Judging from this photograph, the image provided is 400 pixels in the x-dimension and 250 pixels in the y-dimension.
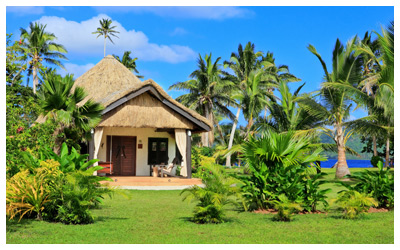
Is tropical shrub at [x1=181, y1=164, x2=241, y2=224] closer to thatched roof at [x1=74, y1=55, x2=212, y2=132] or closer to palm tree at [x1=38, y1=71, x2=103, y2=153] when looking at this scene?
palm tree at [x1=38, y1=71, x2=103, y2=153]

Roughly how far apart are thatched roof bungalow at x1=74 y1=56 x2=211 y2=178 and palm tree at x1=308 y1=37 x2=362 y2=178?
20.5 feet

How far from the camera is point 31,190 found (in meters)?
9.02

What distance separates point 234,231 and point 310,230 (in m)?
1.36

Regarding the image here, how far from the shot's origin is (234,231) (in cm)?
827

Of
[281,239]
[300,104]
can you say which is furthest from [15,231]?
[300,104]

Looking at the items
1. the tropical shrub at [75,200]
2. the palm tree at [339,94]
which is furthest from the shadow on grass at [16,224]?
the palm tree at [339,94]

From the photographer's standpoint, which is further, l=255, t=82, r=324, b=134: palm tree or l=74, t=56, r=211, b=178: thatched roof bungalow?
l=255, t=82, r=324, b=134: palm tree

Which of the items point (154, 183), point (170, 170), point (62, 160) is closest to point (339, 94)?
point (170, 170)

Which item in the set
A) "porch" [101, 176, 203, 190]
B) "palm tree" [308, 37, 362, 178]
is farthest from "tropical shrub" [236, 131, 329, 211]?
"palm tree" [308, 37, 362, 178]

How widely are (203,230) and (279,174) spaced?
276cm

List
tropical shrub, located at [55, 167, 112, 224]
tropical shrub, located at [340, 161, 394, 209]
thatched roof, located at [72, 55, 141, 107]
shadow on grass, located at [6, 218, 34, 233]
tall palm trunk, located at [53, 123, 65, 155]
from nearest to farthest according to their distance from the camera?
shadow on grass, located at [6, 218, 34, 233], tropical shrub, located at [55, 167, 112, 224], tropical shrub, located at [340, 161, 394, 209], tall palm trunk, located at [53, 123, 65, 155], thatched roof, located at [72, 55, 141, 107]

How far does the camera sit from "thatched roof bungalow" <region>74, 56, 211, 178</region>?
63.0 ft

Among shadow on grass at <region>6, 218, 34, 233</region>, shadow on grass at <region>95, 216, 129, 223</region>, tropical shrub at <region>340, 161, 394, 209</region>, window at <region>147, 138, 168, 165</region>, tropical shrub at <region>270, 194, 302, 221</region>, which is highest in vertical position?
window at <region>147, 138, 168, 165</region>
